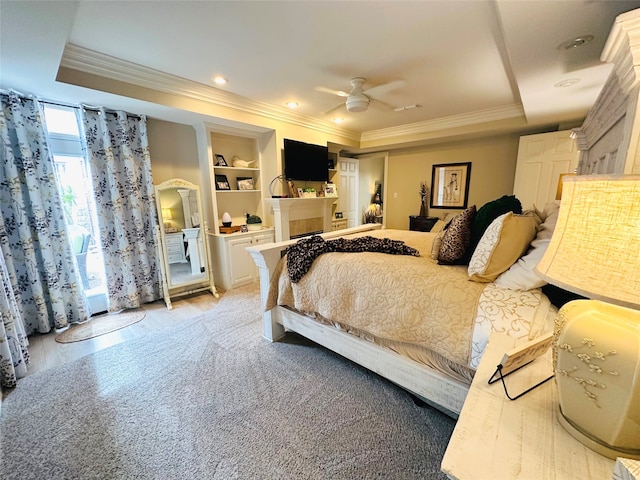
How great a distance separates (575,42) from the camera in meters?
1.63

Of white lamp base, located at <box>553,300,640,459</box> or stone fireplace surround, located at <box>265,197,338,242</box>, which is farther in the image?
stone fireplace surround, located at <box>265,197,338,242</box>

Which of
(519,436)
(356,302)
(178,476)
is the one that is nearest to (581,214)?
(519,436)

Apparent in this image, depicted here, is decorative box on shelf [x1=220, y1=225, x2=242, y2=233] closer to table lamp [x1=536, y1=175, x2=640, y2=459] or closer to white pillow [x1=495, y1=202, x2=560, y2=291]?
white pillow [x1=495, y1=202, x2=560, y2=291]

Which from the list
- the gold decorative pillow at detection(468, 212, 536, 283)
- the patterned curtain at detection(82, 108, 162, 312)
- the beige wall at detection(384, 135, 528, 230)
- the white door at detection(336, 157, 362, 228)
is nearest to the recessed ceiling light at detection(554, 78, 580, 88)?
the gold decorative pillow at detection(468, 212, 536, 283)

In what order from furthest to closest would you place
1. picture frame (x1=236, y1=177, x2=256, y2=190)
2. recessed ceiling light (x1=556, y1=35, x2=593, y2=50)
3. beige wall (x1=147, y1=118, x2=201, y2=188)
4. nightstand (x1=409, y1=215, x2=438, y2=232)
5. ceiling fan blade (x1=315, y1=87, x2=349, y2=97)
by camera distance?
1. nightstand (x1=409, y1=215, x2=438, y2=232)
2. picture frame (x1=236, y1=177, x2=256, y2=190)
3. beige wall (x1=147, y1=118, x2=201, y2=188)
4. ceiling fan blade (x1=315, y1=87, x2=349, y2=97)
5. recessed ceiling light (x1=556, y1=35, x2=593, y2=50)

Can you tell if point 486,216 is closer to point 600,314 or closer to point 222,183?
point 600,314

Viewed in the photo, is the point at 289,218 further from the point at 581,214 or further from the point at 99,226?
the point at 581,214

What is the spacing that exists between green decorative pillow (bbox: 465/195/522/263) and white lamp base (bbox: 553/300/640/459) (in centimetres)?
110

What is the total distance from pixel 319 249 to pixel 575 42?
6.90 feet

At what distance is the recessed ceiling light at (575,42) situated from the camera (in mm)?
1598

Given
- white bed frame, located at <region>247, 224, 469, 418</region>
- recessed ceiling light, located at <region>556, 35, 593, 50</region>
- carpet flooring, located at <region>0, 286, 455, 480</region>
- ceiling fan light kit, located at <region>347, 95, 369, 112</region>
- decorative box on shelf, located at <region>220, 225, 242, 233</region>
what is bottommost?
carpet flooring, located at <region>0, 286, 455, 480</region>

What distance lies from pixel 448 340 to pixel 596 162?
205cm

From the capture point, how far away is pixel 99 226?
2795mm

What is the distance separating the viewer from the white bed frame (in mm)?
1415
